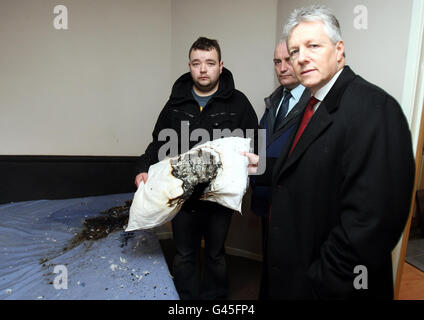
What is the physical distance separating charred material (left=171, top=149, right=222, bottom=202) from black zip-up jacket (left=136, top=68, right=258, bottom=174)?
0.87ft

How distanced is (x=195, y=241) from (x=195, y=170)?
1.74ft

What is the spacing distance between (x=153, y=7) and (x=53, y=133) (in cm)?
140

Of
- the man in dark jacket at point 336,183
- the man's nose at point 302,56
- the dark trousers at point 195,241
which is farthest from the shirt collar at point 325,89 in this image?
the dark trousers at point 195,241

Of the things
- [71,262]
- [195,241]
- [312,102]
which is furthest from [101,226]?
[312,102]

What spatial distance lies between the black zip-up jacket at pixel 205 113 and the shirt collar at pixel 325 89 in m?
0.69

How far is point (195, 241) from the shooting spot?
65.6 inches

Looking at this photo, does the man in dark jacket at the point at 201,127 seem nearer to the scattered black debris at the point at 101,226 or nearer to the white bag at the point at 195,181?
the white bag at the point at 195,181

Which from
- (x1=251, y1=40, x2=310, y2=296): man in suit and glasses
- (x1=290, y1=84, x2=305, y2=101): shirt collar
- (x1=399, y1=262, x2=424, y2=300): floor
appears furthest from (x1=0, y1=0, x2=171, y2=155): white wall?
(x1=399, y1=262, x2=424, y2=300): floor

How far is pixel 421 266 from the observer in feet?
7.23

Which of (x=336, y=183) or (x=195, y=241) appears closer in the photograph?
(x=336, y=183)

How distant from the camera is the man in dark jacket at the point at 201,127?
1.58 m

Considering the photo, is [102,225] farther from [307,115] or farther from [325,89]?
[325,89]

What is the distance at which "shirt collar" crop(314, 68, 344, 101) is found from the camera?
92 cm
